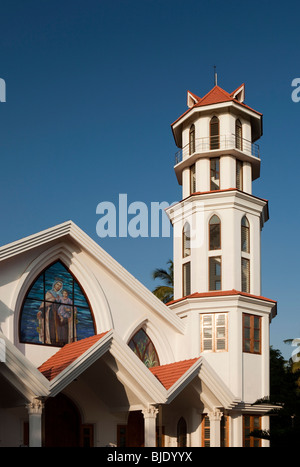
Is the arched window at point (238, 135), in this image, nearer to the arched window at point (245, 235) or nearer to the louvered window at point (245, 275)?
the arched window at point (245, 235)

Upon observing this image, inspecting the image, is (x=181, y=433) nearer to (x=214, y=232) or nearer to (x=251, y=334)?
(x=251, y=334)

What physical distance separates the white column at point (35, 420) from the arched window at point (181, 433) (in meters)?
6.70

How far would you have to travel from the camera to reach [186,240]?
2536 centimetres

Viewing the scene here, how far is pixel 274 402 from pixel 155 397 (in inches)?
139

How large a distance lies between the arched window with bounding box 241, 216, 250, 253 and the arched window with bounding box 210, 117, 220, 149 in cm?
303

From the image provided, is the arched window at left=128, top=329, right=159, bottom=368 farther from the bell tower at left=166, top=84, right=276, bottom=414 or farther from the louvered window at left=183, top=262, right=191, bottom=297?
the louvered window at left=183, top=262, right=191, bottom=297

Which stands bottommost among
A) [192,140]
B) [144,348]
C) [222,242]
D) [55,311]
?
[144,348]

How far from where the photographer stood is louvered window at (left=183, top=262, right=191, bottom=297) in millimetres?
24922

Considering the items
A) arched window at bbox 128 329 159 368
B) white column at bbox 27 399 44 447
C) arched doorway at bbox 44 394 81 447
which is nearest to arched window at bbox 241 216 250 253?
arched window at bbox 128 329 159 368

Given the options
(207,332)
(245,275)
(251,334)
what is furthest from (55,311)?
(245,275)

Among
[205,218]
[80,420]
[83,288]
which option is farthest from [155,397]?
[205,218]

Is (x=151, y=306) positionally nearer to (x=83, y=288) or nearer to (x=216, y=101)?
(x=83, y=288)

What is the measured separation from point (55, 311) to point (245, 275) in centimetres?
717

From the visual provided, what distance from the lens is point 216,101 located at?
84.1 ft
